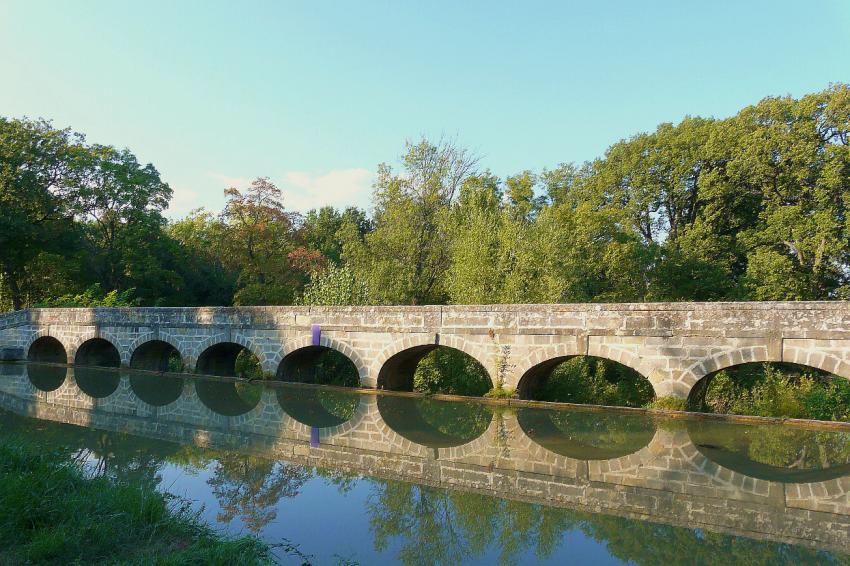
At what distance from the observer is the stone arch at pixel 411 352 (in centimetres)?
1139

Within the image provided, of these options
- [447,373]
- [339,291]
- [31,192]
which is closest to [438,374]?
[447,373]

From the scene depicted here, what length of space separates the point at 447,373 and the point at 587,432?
493cm

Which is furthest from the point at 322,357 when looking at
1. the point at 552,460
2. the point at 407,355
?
the point at 552,460

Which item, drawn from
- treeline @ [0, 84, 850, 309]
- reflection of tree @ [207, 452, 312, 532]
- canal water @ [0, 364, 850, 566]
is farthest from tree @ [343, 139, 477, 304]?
reflection of tree @ [207, 452, 312, 532]

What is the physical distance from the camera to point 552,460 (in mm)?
7438

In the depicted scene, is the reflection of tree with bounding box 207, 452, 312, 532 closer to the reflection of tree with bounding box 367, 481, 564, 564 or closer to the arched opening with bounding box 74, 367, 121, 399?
the reflection of tree with bounding box 367, 481, 564, 564

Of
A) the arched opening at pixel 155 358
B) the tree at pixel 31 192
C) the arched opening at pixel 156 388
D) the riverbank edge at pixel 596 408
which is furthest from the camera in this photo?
the tree at pixel 31 192

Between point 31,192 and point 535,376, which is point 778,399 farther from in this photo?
point 31,192

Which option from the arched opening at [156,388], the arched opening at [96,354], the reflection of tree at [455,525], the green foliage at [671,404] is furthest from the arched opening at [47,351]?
the green foliage at [671,404]

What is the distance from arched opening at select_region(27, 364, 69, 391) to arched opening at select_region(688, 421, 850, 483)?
42.1ft

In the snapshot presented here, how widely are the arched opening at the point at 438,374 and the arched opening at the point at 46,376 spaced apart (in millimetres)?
7393

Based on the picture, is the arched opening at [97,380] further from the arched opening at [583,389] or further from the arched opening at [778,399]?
the arched opening at [778,399]

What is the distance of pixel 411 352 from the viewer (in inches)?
496

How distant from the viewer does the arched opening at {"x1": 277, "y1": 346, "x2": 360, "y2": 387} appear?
14156 millimetres
